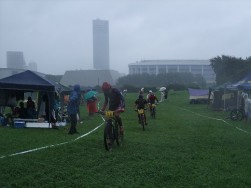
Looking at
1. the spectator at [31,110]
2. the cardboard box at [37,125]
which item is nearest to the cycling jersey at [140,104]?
the cardboard box at [37,125]

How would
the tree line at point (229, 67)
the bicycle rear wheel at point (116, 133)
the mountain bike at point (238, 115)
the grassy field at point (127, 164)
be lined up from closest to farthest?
1. the grassy field at point (127, 164)
2. the bicycle rear wheel at point (116, 133)
3. the mountain bike at point (238, 115)
4. the tree line at point (229, 67)

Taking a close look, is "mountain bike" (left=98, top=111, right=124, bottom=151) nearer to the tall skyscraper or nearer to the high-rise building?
the high-rise building

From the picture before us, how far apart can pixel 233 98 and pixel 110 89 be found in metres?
24.0

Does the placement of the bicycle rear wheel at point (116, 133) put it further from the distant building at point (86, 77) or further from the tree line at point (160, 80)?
the tree line at point (160, 80)

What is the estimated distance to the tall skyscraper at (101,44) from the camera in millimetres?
61344

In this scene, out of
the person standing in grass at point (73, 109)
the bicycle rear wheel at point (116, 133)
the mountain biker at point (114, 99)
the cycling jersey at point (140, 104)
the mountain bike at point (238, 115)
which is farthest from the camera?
the mountain bike at point (238, 115)

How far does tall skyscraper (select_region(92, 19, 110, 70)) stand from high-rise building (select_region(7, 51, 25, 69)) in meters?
21.6

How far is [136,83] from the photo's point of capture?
312 ft

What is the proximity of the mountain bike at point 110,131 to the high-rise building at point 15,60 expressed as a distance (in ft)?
75.9

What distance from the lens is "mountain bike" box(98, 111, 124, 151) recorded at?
11273mm

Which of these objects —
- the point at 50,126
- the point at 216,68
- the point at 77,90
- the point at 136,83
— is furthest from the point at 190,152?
the point at 136,83

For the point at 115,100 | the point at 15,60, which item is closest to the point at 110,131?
the point at 115,100

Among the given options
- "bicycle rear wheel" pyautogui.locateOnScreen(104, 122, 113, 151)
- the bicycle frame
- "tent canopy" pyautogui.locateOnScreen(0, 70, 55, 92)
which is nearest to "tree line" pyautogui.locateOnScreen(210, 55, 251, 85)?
"tent canopy" pyautogui.locateOnScreen(0, 70, 55, 92)

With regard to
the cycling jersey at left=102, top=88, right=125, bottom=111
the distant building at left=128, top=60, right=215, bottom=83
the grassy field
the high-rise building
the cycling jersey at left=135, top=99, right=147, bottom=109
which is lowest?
the grassy field
